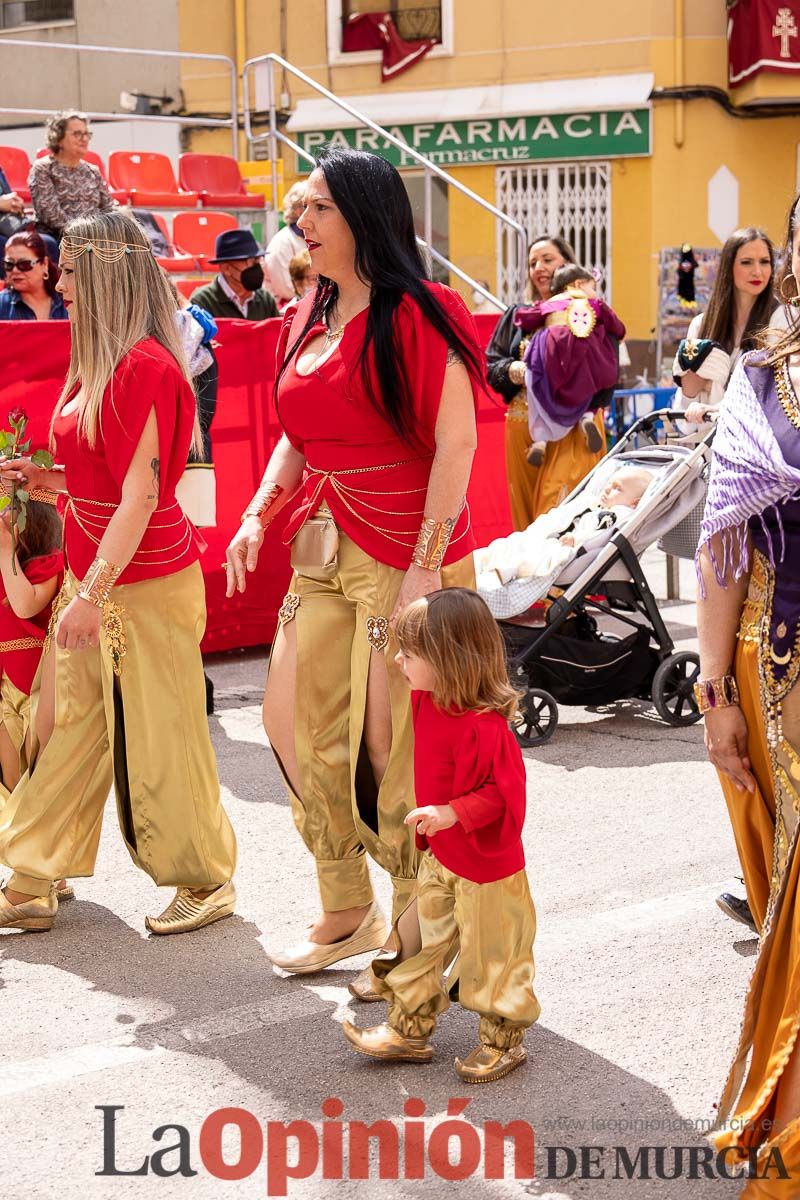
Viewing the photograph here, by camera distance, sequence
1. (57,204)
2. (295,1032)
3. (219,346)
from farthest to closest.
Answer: (57,204) → (219,346) → (295,1032)

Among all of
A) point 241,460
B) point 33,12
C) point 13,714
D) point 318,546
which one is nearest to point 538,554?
point 241,460

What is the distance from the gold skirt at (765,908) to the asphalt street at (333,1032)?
0.21 m

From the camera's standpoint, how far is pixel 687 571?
1154cm

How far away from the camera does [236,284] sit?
8.53 meters

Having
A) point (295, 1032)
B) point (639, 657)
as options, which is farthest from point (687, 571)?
point (295, 1032)

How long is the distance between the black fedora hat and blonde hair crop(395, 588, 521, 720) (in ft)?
16.7

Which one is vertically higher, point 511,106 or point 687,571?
point 511,106

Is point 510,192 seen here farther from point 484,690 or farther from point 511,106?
point 484,690

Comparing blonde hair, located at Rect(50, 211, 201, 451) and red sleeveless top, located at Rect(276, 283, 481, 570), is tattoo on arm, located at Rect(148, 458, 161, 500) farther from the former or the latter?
red sleeveless top, located at Rect(276, 283, 481, 570)

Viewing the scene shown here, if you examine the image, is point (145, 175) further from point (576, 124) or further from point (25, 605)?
point (25, 605)

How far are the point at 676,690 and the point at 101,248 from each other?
11.6 feet

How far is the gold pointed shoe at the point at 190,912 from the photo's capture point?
4.60 meters

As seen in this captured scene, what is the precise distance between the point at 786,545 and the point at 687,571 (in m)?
8.57

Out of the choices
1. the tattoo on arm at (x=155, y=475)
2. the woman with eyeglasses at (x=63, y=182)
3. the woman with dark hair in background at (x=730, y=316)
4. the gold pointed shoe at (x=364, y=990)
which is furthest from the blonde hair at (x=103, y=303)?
the woman with eyeglasses at (x=63, y=182)
